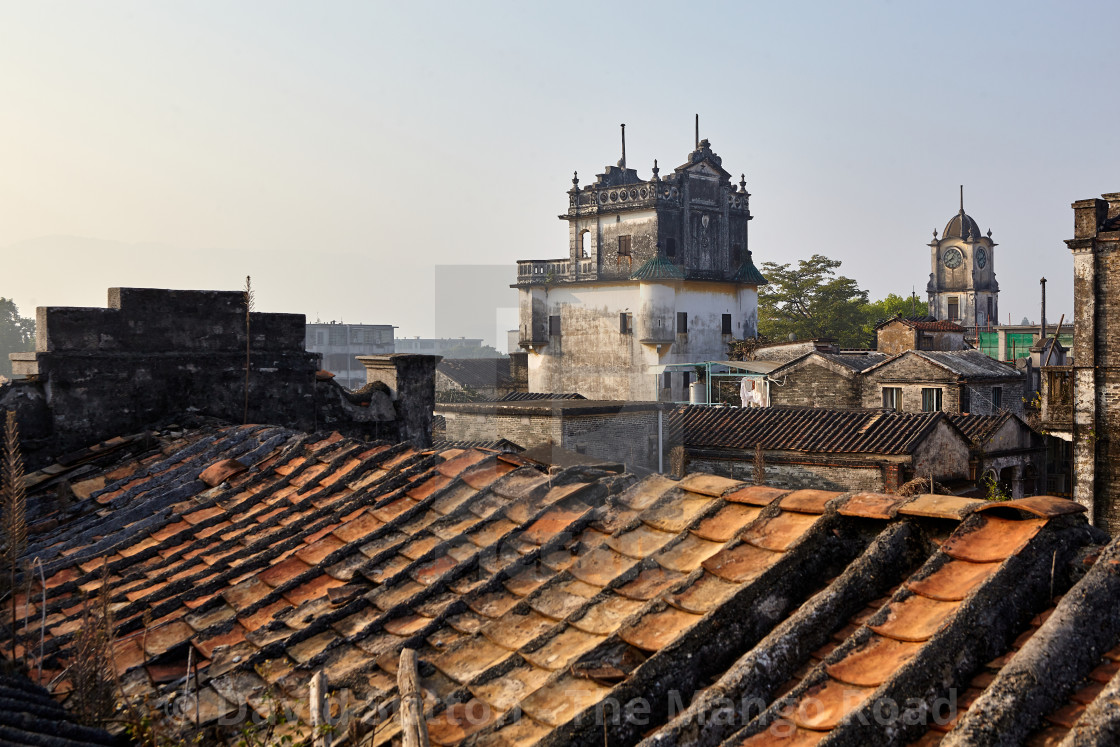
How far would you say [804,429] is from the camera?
19.8 metres

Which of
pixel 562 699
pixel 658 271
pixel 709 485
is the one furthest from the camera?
pixel 658 271

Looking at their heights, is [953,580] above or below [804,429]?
above

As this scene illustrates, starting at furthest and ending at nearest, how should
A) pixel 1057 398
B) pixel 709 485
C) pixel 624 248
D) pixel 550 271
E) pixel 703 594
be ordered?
pixel 550 271 → pixel 624 248 → pixel 1057 398 → pixel 709 485 → pixel 703 594

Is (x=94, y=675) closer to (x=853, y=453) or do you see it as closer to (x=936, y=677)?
(x=936, y=677)

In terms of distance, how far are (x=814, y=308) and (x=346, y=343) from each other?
34565 mm

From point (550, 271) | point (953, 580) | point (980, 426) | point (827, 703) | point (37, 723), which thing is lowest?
point (980, 426)

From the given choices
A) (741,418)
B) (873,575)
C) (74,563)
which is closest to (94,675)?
(74,563)

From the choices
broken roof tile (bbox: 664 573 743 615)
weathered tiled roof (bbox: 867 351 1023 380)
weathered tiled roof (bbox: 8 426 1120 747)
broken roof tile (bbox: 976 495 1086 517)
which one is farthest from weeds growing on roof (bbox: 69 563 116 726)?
weathered tiled roof (bbox: 867 351 1023 380)

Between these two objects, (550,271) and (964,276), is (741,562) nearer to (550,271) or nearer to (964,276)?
(550,271)

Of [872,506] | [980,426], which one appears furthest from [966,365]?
[872,506]

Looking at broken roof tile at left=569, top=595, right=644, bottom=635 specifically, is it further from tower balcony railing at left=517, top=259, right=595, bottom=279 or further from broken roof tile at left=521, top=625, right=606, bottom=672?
tower balcony railing at left=517, top=259, right=595, bottom=279

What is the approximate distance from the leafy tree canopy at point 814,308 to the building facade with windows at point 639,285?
A: 47.5 ft

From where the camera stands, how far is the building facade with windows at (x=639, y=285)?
1467 inches

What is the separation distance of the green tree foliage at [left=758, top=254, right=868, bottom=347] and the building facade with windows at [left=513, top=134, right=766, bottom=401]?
14595mm
